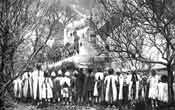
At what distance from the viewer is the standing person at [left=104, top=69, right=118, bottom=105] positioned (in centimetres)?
1053

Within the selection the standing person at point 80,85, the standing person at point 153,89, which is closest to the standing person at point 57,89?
the standing person at point 80,85

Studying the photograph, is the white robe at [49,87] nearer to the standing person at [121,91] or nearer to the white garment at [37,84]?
the white garment at [37,84]

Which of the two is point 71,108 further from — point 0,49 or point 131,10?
point 0,49

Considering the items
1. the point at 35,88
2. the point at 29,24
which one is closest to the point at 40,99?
the point at 35,88

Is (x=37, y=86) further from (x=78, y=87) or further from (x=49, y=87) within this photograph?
(x=78, y=87)

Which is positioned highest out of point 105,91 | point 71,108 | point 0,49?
point 0,49

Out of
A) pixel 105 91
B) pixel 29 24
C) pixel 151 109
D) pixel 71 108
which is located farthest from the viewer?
pixel 105 91

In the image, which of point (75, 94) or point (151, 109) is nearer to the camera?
point (151, 109)

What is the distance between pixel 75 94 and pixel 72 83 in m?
0.60

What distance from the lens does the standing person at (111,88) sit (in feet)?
34.6

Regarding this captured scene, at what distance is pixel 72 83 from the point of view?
1141 cm

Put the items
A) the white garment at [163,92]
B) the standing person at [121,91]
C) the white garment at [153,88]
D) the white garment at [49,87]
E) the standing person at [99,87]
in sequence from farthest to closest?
the white garment at [49,87] → the standing person at [99,87] → the standing person at [121,91] → the white garment at [153,88] → the white garment at [163,92]

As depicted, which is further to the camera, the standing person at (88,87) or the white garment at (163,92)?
the standing person at (88,87)

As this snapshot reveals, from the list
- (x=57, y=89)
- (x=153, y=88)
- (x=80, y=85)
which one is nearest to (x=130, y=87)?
(x=153, y=88)
